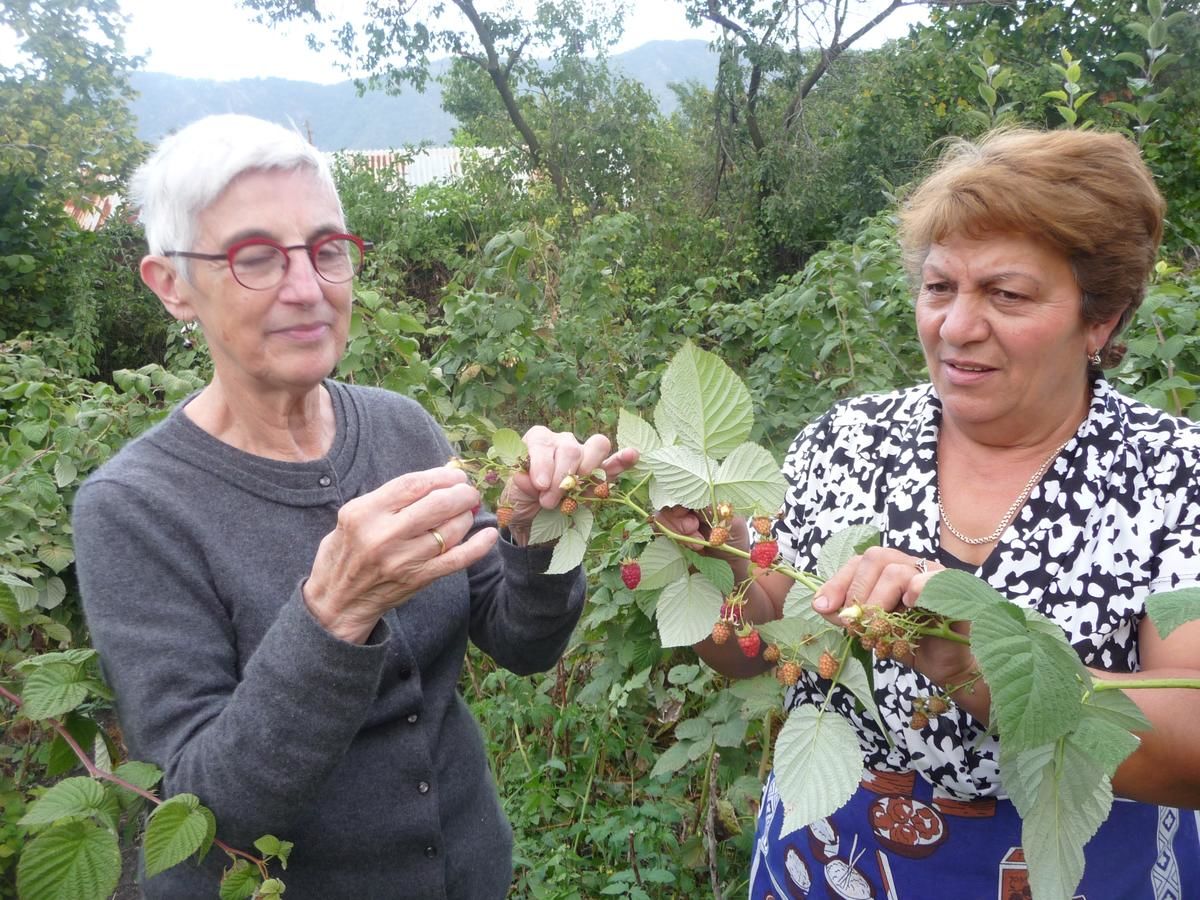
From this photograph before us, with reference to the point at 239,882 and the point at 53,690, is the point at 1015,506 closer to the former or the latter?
the point at 239,882

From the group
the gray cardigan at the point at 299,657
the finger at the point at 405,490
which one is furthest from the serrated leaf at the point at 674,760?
the finger at the point at 405,490

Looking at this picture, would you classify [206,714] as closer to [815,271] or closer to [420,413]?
[420,413]

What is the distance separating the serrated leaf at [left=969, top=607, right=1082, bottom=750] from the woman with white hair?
50 centimetres

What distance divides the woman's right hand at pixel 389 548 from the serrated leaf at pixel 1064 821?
632 mm

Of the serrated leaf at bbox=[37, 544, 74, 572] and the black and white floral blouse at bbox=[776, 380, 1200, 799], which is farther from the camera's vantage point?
the serrated leaf at bbox=[37, 544, 74, 572]

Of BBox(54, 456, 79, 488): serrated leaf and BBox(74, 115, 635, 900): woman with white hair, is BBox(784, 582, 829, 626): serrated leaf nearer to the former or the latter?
BBox(74, 115, 635, 900): woman with white hair

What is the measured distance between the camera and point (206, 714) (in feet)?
3.62

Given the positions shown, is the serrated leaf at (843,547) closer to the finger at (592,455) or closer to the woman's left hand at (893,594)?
the woman's left hand at (893,594)

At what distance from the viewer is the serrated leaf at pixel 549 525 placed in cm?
122

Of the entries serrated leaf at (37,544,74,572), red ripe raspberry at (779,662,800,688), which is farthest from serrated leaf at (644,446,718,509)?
serrated leaf at (37,544,74,572)

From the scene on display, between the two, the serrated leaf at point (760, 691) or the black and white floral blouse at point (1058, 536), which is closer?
the black and white floral blouse at point (1058, 536)

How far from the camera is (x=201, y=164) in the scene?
48.6 inches

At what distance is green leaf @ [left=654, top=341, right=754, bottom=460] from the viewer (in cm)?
110

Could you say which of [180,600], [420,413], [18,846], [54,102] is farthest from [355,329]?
[54,102]
